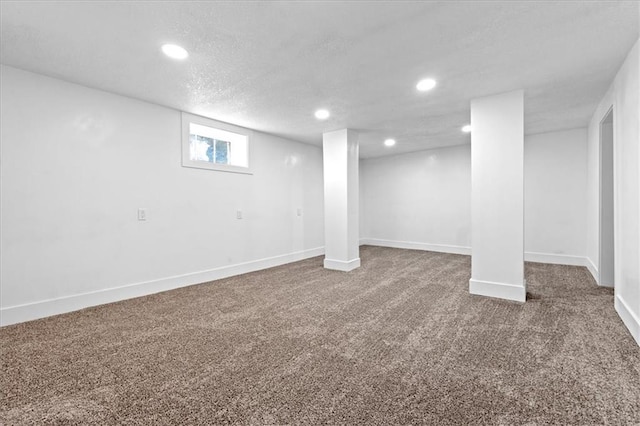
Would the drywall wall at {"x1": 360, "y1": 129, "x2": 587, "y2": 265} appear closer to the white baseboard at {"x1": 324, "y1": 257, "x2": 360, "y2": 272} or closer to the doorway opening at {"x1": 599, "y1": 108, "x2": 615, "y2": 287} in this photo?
the doorway opening at {"x1": 599, "y1": 108, "x2": 615, "y2": 287}

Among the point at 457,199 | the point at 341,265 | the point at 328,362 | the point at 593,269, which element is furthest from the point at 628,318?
the point at 457,199

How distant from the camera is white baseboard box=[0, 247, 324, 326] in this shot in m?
2.78

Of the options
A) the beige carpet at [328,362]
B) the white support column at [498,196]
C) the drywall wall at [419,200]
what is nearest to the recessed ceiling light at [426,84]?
the white support column at [498,196]

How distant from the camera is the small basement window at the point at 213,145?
4105mm

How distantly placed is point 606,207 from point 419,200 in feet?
11.5

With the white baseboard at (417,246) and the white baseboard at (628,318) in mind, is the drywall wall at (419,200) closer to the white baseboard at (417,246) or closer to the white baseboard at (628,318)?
the white baseboard at (417,246)

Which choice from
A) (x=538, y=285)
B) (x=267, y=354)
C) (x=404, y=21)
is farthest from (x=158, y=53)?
(x=538, y=285)

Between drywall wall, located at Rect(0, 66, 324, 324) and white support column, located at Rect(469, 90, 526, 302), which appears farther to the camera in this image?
white support column, located at Rect(469, 90, 526, 302)

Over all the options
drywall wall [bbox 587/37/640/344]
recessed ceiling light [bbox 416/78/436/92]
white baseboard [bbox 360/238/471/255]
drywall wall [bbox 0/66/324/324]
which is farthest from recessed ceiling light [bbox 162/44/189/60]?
white baseboard [bbox 360/238/471/255]

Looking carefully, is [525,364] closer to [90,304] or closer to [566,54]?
[566,54]

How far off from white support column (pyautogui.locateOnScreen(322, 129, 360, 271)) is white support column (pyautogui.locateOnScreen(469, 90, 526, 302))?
1.97 meters

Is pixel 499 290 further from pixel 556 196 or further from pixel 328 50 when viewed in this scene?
pixel 328 50

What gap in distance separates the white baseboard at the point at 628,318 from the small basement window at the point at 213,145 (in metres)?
4.87

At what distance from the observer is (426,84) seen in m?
3.11
